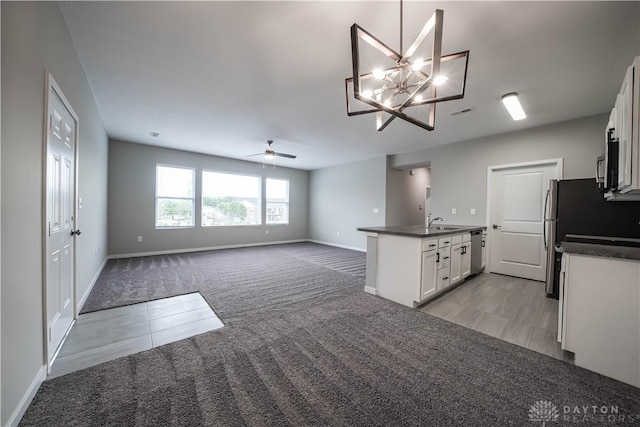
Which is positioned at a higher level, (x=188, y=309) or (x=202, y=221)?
(x=202, y=221)

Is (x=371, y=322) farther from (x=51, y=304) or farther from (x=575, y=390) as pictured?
(x=51, y=304)

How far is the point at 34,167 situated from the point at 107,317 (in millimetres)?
1772

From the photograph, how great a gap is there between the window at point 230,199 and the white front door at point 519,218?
19.8ft

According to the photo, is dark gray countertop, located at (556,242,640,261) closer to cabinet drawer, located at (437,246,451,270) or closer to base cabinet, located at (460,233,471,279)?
cabinet drawer, located at (437,246,451,270)

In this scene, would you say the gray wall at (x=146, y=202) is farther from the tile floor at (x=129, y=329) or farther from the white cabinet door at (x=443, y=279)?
the white cabinet door at (x=443, y=279)

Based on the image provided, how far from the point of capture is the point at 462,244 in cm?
368

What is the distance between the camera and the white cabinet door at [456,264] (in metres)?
3.43

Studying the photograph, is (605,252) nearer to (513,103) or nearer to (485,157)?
(513,103)

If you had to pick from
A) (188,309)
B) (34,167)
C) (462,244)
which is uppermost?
(34,167)

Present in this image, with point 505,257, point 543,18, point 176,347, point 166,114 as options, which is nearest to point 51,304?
point 176,347

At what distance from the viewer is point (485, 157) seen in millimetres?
4570

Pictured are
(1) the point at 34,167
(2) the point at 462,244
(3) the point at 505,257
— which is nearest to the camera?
(1) the point at 34,167

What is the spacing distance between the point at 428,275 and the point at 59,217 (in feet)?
12.2

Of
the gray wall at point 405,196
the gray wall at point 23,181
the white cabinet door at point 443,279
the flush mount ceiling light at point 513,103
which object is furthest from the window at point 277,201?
the flush mount ceiling light at point 513,103
